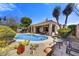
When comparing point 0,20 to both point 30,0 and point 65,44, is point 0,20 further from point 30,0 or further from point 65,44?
point 65,44

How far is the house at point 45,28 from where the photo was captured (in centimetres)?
183

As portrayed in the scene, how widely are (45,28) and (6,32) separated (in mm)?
339

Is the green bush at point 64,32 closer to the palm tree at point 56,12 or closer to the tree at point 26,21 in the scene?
the palm tree at point 56,12

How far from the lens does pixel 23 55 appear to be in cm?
183

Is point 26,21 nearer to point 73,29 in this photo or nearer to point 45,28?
point 45,28

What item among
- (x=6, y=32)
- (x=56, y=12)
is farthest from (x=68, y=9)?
(x=6, y=32)

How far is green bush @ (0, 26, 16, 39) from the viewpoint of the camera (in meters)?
1.83

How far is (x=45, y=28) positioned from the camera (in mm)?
1849

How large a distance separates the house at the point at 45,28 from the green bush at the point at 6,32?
0.50 feet

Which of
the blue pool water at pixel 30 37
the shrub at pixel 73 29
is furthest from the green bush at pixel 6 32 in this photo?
the shrub at pixel 73 29

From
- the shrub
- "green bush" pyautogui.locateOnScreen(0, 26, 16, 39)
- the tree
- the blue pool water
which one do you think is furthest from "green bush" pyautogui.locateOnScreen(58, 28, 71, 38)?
"green bush" pyautogui.locateOnScreen(0, 26, 16, 39)

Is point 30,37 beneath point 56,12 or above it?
beneath

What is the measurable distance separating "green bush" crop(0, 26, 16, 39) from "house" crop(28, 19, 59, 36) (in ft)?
0.50

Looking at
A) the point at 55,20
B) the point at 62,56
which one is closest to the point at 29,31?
the point at 55,20
